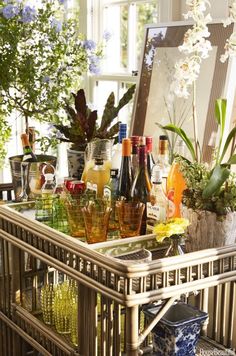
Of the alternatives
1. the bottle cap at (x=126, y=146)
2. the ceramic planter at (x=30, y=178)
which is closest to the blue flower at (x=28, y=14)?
the ceramic planter at (x=30, y=178)

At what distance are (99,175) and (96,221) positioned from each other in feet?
0.80

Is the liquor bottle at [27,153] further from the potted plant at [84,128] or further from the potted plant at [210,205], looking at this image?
the potted plant at [210,205]

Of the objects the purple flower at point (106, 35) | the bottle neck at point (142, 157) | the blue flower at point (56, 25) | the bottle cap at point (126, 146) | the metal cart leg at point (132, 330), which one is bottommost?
the metal cart leg at point (132, 330)

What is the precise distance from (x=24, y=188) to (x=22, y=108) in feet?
1.90

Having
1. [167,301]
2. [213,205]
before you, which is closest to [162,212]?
[213,205]

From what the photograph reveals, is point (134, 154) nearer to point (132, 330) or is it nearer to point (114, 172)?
point (114, 172)

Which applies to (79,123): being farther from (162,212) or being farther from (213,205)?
(213,205)

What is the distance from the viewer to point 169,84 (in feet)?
6.39

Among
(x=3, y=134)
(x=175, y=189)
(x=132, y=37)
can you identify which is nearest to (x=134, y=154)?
(x=175, y=189)

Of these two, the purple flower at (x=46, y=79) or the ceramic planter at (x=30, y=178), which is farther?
the purple flower at (x=46, y=79)

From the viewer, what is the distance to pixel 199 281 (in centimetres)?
134

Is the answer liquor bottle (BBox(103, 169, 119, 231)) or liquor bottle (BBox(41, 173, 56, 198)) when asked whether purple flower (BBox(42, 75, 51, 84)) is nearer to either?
liquor bottle (BBox(41, 173, 56, 198))

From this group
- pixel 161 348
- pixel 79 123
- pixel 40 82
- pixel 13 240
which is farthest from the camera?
pixel 40 82

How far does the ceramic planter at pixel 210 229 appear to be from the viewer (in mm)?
1396
